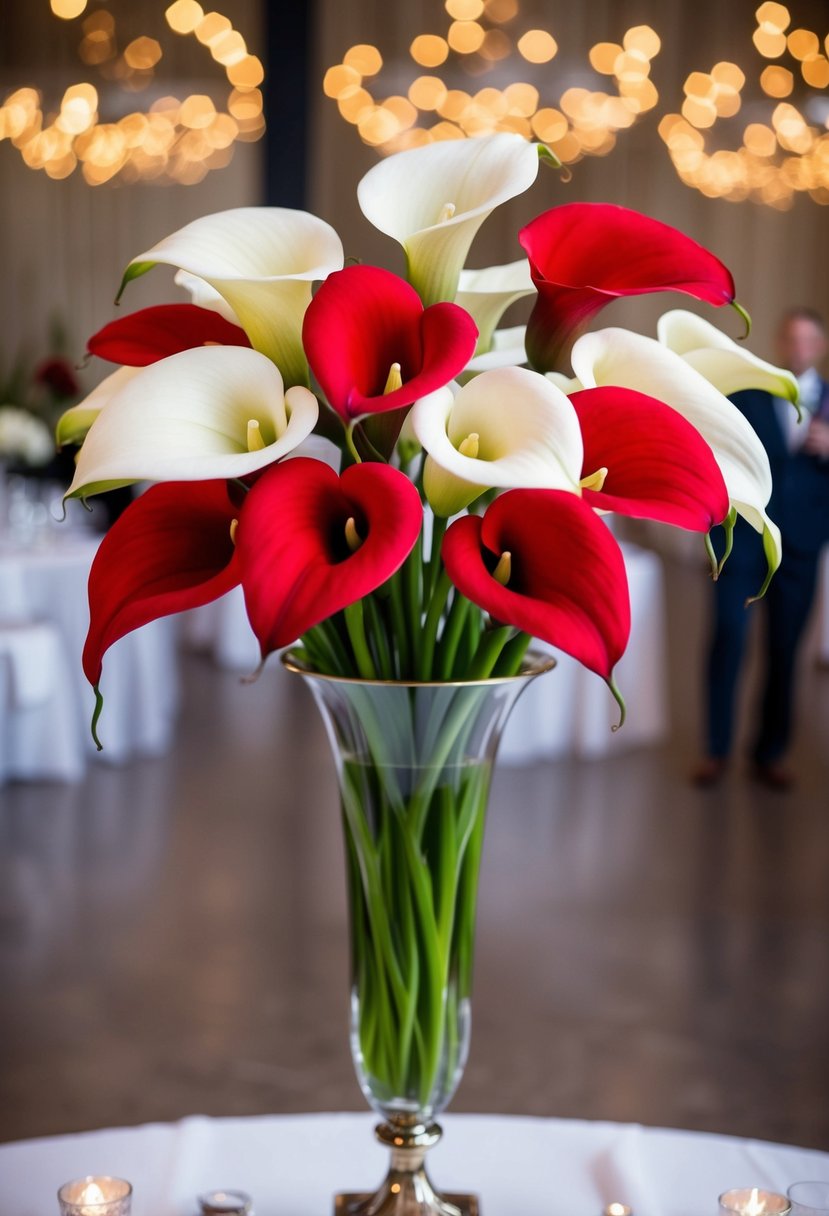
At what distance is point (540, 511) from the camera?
2.40ft

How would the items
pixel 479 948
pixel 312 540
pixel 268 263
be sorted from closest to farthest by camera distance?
pixel 312 540
pixel 268 263
pixel 479 948

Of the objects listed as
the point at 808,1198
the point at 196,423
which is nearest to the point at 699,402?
the point at 196,423

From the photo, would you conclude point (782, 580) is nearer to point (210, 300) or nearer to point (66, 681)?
point (66, 681)

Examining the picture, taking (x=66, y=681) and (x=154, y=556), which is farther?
(x=66, y=681)

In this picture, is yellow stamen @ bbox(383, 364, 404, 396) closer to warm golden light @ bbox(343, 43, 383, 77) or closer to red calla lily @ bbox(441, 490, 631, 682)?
red calla lily @ bbox(441, 490, 631, 682)

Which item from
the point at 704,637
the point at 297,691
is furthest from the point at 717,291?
the point at 704,637

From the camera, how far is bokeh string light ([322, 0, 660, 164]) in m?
9.28

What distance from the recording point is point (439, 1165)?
1.06 metres

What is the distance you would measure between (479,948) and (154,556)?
2.43 metres

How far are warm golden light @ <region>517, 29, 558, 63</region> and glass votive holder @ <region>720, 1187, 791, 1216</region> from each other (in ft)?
30.9

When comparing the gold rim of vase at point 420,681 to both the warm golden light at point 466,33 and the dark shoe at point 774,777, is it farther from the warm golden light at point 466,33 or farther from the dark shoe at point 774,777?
the warm golden light at point 466,33

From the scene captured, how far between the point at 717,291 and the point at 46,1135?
199 cm

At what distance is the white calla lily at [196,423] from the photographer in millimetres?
680

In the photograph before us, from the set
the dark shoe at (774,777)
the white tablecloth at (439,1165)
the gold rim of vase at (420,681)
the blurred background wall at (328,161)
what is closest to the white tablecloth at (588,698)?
the dark shoe at (774,777)
